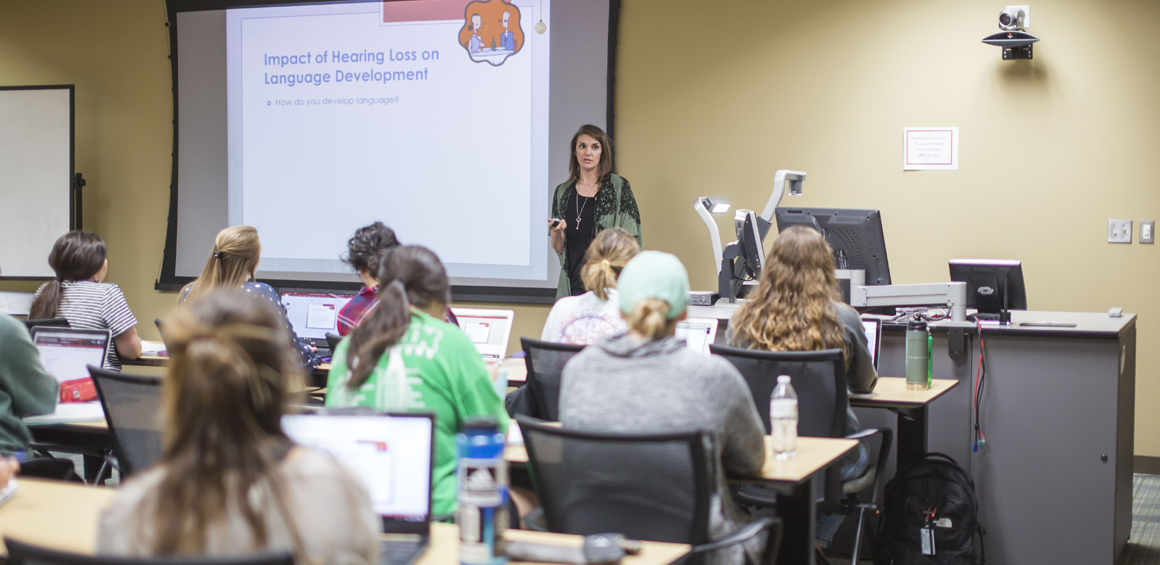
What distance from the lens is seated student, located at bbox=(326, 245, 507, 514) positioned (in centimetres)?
202

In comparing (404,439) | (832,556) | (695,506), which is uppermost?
(404,439)

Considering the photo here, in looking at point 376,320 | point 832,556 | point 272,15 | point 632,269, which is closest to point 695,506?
point 632,269

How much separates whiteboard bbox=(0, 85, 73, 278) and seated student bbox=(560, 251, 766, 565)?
556 centimetres

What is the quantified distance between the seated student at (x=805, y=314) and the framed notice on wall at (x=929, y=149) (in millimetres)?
2400

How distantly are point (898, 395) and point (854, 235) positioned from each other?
3.75ft

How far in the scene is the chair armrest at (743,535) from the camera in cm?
184

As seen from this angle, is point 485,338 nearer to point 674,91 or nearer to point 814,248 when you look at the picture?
point 814,248

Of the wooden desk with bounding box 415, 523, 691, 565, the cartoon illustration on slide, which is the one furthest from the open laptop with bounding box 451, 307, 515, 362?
the cartoon illustration on slide

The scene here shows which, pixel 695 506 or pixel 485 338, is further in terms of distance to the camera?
pixel 485 338

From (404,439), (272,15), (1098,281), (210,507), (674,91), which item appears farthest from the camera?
(272,15)

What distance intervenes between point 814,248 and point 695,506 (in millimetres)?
1355

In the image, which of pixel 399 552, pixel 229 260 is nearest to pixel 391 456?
pixel 399 552

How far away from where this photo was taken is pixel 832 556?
367cm

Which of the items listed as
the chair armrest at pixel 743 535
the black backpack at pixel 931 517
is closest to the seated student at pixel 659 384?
the chair armrest at pixel 743 535
